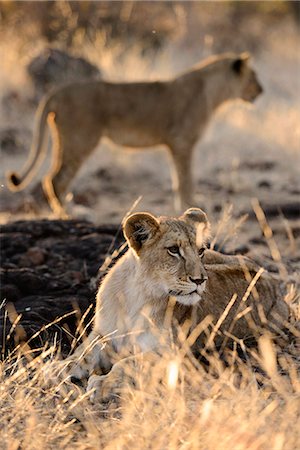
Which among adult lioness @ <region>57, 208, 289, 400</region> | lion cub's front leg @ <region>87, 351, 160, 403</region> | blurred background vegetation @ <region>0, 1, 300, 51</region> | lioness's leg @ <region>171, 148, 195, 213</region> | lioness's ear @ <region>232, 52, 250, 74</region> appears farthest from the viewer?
blurred background vegetation @ <region>0, 1, 300, 51</region>

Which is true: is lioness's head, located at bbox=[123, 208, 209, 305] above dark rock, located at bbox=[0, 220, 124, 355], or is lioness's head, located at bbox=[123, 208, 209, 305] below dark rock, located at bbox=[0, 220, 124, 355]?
above

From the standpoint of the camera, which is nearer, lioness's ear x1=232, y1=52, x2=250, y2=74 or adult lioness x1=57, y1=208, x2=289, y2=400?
adult lioness x1=57, y1=208, x2=289, y2=400

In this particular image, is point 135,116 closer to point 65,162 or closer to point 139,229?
point 65,162

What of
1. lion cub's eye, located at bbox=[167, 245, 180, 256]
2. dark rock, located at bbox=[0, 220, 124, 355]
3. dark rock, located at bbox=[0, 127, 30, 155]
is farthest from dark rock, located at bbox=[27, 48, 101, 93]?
lion cub's eye, located at bbox=[167, 245, 180, 256]

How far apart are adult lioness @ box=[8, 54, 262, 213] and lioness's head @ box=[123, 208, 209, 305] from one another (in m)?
3.93

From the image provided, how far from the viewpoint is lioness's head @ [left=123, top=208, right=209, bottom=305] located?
3803 millimetres

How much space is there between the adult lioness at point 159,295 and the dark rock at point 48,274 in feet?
0.52

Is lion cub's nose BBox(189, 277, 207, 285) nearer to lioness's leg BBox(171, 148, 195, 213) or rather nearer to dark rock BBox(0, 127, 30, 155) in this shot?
lioness's leg BBox(171, 148, 195, 213)

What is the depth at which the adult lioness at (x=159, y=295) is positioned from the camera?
3.85 meters

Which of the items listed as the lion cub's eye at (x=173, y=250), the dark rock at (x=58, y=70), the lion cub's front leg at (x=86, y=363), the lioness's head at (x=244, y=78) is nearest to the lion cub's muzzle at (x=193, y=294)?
the lion cub's eye at (x=173, y=250)

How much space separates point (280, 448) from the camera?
9.92 ft

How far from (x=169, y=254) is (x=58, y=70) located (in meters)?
8.23

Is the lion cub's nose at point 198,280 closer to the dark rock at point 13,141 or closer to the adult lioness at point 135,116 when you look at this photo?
the adult lioness at point 135,116

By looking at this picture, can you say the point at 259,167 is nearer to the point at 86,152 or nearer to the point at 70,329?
the point at 86,152
